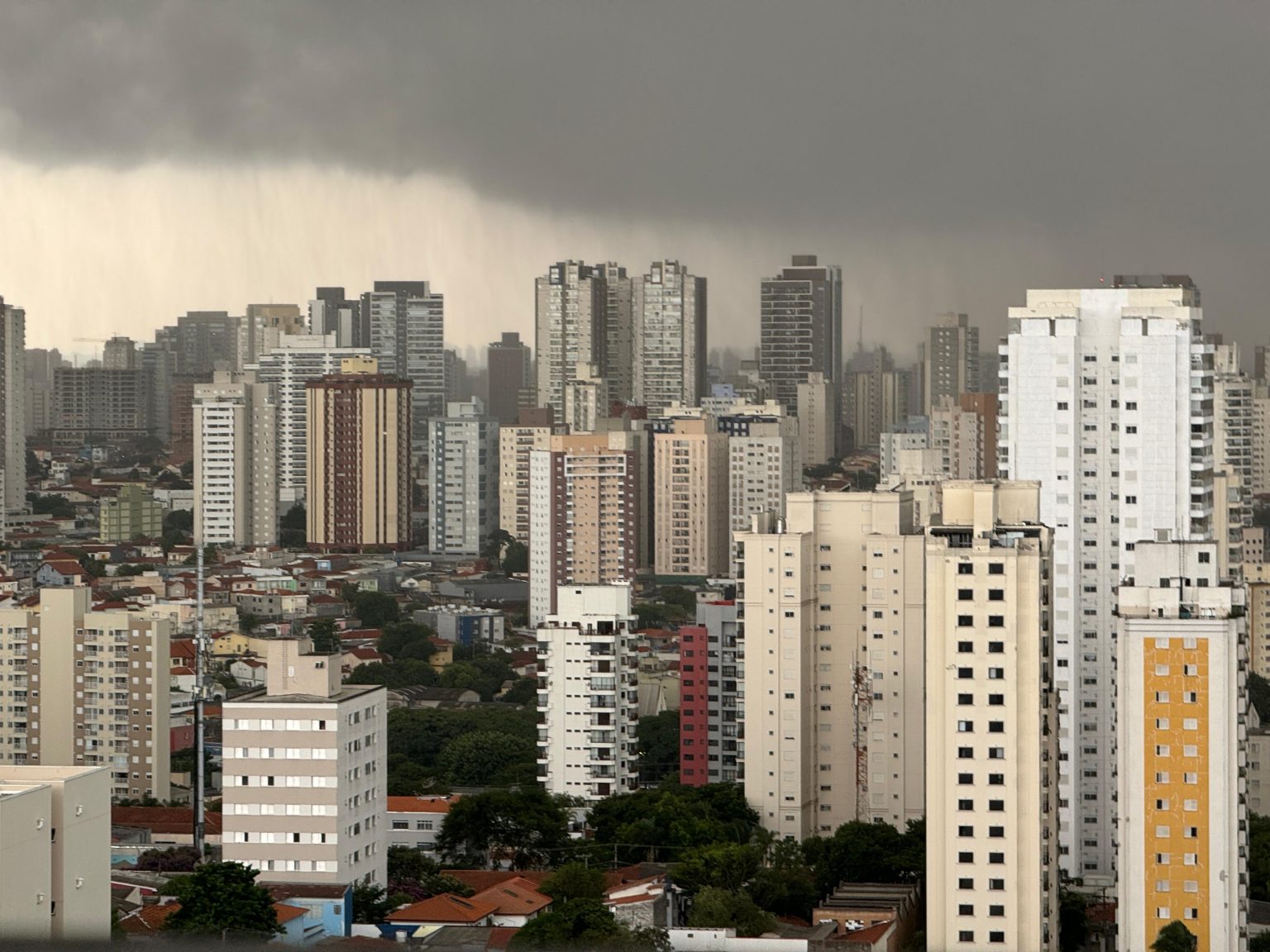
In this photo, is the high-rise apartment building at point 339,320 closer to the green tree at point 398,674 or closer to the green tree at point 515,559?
the green tree at point 515,559

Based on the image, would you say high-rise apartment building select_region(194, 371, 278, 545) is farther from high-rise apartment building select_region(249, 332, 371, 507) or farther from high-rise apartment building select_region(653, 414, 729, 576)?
high-rise apartment building select_region(653, 414, 729, 576)

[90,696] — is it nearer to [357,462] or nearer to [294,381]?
[357,462]

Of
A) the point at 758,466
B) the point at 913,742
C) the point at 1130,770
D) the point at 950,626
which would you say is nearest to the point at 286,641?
the point at 950,626

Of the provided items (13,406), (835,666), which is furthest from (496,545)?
(835,666)

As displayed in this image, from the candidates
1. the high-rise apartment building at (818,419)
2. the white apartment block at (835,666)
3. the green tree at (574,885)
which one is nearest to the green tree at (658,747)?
the white apartment block at (835,666)

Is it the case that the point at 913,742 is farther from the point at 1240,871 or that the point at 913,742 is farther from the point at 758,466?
the point at 758,466

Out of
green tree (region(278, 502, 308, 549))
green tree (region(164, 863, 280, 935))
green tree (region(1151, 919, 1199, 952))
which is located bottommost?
green tree (region(1151, 919, 1199, 952))

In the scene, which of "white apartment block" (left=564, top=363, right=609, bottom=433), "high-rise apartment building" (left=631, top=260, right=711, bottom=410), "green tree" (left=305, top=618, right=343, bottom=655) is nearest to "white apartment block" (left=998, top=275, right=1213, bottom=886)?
"green tree" (left=305, top=618, right=343, bottom=655)
